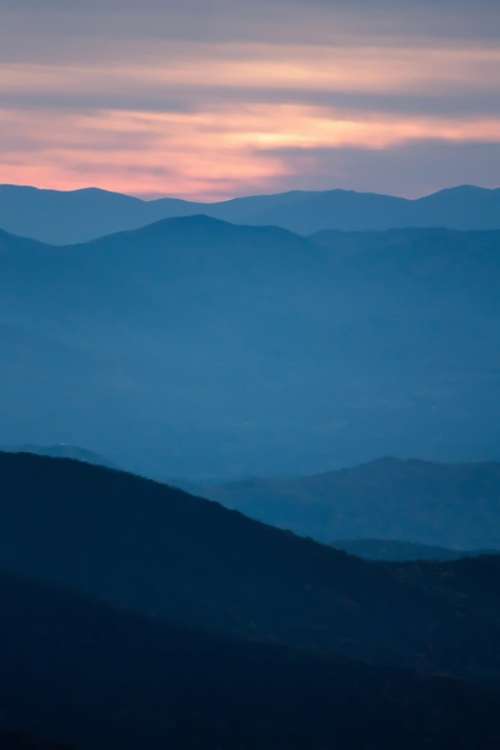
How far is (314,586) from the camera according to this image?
157ft

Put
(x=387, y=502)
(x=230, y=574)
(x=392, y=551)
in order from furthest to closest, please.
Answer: (x=387, y=502)
(x=392, y=551)
(x=230, y=574)

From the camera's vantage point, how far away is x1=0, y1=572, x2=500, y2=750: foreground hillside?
33.2m

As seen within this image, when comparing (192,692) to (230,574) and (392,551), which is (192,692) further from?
(392,551)

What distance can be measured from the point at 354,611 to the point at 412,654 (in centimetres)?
303

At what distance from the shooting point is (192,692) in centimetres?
3547

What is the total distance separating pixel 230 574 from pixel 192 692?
11.9m

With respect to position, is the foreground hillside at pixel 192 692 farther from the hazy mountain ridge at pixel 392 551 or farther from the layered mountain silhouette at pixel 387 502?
the layered mountain silhouette at pixel 387 502

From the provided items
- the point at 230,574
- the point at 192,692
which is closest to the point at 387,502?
the point at 230,574

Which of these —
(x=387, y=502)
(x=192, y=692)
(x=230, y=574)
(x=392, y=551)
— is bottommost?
(x=192, y=692)

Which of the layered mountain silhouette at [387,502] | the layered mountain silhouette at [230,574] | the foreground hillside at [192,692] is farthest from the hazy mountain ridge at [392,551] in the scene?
the foreground hillside at [192,692]

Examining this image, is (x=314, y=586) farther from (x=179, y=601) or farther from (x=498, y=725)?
(x=498, y=725)

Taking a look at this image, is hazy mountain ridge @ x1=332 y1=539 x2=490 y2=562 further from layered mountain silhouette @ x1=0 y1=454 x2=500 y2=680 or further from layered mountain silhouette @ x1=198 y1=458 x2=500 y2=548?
layered mountain silhouette @ x1=198 y1=458 x2=500 y2=548

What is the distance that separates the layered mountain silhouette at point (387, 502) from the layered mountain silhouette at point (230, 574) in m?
70.2

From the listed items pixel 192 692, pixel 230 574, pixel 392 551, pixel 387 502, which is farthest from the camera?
pixel 387 502
